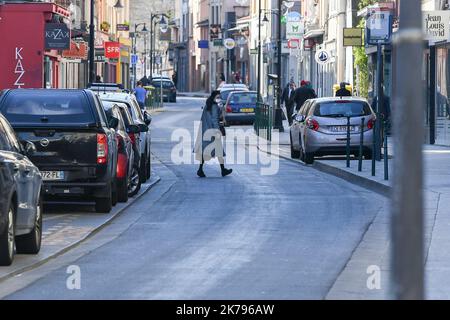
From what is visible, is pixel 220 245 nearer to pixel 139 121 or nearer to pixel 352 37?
pixel 139 121

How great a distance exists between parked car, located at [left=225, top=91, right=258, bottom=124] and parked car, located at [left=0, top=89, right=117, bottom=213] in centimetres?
4221

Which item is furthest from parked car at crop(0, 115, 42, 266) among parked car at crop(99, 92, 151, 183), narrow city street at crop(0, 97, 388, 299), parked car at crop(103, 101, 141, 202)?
parked car at crop(99, 92, 151, 183)

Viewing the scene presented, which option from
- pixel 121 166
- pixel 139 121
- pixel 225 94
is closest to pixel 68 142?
pixel 121 166

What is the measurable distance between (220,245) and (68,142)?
14.6ft

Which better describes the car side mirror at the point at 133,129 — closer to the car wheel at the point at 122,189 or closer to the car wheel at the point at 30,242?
the car wheel at the point at 122,189

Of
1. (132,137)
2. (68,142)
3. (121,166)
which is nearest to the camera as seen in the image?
(68,142)

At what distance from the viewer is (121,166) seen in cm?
2122

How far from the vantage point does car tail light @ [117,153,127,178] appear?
21.2 m

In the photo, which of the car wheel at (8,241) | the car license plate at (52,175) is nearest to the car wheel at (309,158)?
the car license plate at (52,175)

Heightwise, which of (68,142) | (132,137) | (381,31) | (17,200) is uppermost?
(381,31)

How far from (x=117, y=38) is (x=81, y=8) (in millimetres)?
17631

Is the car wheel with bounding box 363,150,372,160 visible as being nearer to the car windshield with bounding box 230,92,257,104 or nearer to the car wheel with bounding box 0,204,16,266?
the car wheel with bounding box 0,204,16,266

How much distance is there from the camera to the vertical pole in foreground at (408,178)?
19.0 ft
